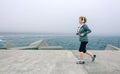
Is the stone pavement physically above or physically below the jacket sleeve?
below

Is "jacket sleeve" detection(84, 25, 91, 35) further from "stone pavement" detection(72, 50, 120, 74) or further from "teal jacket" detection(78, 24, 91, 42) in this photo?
"stone pavement" detection(72, 50, 120, 74)

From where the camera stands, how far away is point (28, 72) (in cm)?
556

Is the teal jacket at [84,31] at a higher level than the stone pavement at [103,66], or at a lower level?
higher

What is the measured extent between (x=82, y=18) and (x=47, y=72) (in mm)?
2579

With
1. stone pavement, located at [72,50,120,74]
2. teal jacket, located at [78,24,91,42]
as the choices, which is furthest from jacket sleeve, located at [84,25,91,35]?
stone pavement, located at [72,50,120,74]

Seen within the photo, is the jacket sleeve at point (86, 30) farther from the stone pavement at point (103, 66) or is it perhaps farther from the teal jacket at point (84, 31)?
the stone pavement at point (103, 66)

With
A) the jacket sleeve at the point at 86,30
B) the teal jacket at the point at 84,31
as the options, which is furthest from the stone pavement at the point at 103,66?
the jacket sleeve at the point at 86,30

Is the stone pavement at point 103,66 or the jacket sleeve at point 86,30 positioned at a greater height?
the jacket sleeve at point 86,30

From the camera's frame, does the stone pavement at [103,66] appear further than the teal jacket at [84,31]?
No

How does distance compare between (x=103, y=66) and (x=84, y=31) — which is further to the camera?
(x=84, y=31)

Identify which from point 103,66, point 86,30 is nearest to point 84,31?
point 86,30

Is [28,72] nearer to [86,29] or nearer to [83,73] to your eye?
[83,73]

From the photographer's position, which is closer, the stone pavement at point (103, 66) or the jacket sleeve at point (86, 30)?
the stone pavement at point (103, 66)

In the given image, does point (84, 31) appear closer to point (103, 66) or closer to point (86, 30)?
point (86, 30)
